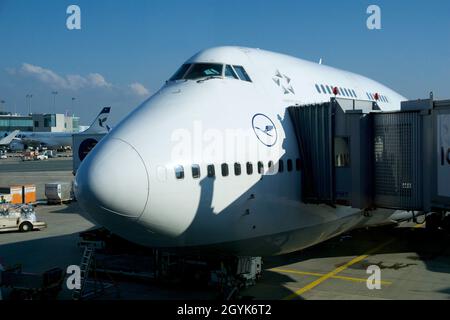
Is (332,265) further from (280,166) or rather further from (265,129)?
(265,129)

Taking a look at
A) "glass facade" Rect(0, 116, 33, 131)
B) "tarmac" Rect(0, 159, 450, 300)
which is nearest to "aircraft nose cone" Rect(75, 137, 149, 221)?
"tarmac" Rect(0, 159, 450, 300)

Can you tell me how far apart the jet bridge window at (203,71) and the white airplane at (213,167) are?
35 mm

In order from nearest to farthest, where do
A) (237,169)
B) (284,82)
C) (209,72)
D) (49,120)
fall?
(237,169)
(209,72)
(284,82)
(49,120)

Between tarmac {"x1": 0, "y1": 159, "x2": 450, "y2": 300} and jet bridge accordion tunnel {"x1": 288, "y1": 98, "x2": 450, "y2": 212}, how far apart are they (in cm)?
396

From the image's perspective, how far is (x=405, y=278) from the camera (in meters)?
18.2

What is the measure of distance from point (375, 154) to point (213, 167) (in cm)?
483

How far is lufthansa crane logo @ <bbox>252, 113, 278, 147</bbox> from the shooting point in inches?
543

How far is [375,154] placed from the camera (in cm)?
1404

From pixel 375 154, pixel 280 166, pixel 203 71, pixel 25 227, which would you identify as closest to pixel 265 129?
pixel 280 166

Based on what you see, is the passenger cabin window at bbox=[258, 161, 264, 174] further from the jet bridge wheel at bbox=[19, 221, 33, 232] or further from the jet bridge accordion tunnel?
the jet bridge wheel at bbox=[19, 221, 33, 232]
